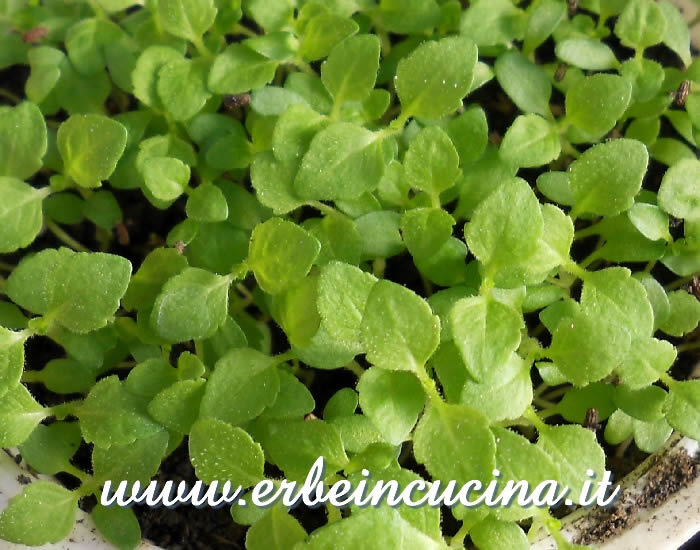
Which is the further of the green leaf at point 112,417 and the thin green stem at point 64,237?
the thin green stem at point 64,237

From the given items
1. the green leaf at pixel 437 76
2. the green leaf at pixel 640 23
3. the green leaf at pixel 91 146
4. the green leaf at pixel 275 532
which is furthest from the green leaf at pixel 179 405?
the green leaf at pixel 640 23

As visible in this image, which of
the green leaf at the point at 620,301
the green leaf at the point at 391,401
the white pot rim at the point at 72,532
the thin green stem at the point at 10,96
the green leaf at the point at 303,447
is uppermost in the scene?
the thin green stem at the point at 10,96

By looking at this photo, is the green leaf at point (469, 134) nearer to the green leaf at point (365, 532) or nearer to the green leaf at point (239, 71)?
the green leaf at point (239, 71)

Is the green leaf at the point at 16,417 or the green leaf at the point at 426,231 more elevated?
the green leaf at the point at 426,231

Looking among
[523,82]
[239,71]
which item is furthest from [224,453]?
[523,82]

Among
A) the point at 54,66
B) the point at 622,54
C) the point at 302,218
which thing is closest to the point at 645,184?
the point at 622,54

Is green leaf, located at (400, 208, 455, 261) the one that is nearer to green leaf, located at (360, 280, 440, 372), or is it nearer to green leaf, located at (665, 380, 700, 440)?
green leaf, located at (360, 280, 440, 372)

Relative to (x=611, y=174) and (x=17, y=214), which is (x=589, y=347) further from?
(x=17, y=214)

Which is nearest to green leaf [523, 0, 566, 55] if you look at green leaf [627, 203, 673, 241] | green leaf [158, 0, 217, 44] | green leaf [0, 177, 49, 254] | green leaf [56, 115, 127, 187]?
green leaf [627, 203, 673, 241]
